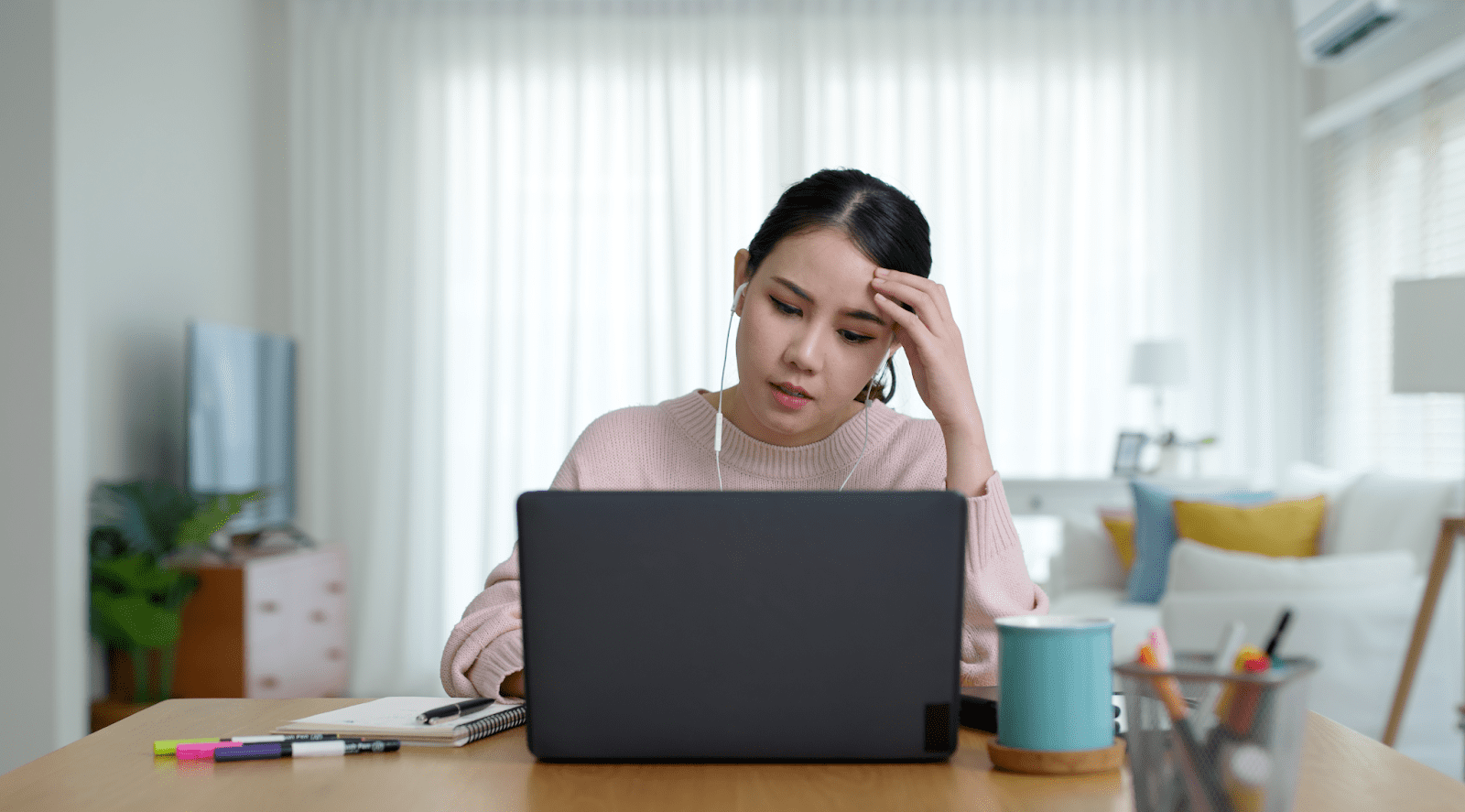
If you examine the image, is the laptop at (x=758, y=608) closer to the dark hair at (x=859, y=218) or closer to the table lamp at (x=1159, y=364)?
the dark hair at (x=859, y=218)

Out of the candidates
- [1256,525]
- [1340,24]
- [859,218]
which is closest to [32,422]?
[859,218]

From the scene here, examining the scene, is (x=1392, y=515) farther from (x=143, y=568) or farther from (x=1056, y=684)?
(x=143, y=568)

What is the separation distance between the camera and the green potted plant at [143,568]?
10.3 ft

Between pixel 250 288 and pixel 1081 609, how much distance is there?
327 centimetres

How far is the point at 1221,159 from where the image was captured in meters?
4.55

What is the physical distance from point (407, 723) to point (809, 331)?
566mm

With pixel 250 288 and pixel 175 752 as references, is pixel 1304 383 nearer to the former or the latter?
pixel 250 288

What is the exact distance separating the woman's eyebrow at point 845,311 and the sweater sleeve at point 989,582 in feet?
0.70

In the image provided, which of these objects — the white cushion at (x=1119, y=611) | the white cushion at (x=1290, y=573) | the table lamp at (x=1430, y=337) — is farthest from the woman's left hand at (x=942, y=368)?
the table lamp at (x=1430, y=337)

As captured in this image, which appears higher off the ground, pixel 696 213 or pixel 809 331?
pixel 696 213

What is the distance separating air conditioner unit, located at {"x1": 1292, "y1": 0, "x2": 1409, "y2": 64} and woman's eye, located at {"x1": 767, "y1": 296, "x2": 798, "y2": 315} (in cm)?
317

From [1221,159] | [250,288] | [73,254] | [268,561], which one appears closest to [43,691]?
[268,561]

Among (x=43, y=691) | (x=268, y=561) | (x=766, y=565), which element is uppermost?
(x=766, y=565)

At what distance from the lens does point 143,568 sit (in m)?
3.20
